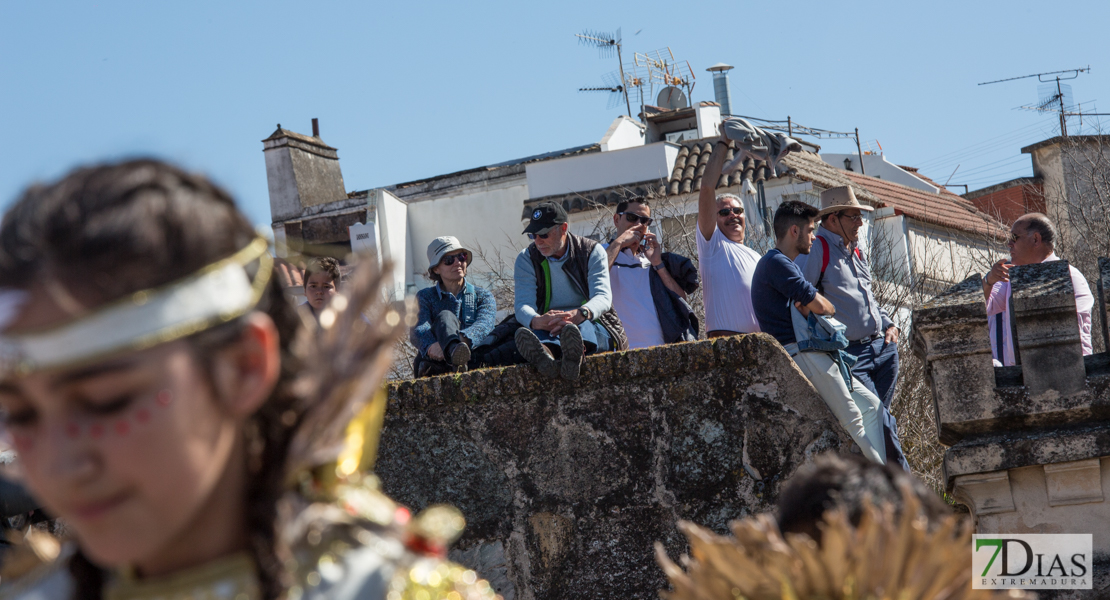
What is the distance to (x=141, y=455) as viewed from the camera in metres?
1.34

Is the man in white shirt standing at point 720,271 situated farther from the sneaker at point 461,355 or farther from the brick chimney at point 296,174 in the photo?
the brick chimney at point 296,174

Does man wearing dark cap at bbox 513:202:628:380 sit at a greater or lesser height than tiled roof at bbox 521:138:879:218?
lesser

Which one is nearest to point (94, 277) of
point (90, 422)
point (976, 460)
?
point (90, 422)

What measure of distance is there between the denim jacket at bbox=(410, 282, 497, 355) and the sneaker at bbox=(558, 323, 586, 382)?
988 mm

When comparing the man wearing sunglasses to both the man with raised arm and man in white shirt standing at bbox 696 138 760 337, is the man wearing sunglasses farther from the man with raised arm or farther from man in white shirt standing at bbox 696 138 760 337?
the man with raised arm

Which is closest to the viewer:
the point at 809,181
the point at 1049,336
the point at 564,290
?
the point at 1049,336

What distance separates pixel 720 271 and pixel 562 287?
0.89m

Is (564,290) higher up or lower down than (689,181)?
lower down

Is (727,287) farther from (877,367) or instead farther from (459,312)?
(459,312)

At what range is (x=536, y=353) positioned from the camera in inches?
217

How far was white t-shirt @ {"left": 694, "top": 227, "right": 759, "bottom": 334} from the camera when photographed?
6.48 metres

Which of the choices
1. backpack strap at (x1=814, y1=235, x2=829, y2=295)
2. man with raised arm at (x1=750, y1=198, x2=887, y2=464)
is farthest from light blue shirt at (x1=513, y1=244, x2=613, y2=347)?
backpack strap at (x1=814, y1=235, x2=829, y2=295)

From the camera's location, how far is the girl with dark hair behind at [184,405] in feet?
4.42

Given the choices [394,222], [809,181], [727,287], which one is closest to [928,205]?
[809,181]
